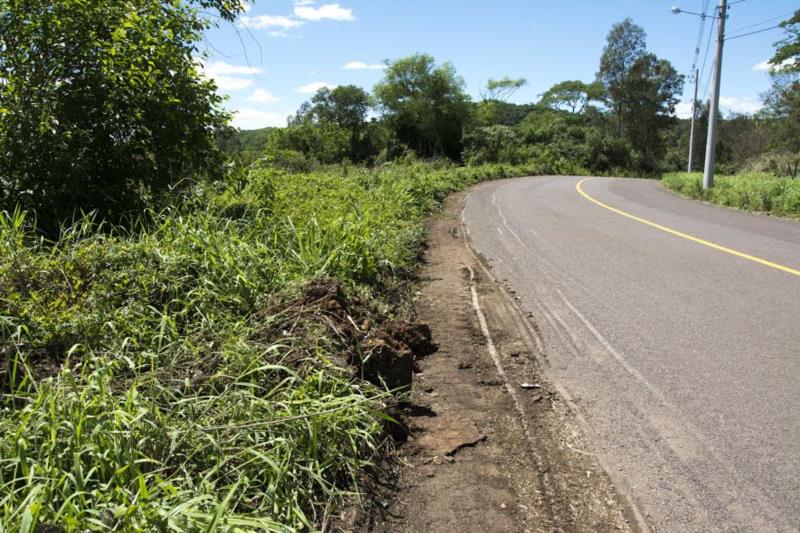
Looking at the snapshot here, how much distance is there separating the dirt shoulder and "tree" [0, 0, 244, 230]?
430cm

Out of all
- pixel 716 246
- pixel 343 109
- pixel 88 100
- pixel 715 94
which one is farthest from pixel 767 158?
pixel 343 109

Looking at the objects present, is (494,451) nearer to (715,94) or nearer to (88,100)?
(88,100)

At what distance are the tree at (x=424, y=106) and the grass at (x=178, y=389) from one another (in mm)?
57180

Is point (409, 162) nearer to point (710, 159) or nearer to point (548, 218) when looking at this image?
point (710, 159)

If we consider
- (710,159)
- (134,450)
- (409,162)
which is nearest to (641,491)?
(134,450)

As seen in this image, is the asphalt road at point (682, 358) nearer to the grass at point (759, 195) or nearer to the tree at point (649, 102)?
the grass at point (759, 195)

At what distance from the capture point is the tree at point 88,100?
5992 mm

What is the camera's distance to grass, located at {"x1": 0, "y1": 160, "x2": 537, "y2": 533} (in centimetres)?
232

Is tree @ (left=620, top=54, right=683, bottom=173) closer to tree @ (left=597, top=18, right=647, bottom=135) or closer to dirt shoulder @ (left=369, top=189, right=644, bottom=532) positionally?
tree @ (left=597, top=18, right=647, bottom=135)

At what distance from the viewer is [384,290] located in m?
6.01

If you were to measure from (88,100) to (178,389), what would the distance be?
4680mm

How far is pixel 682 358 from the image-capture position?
14.3 feet

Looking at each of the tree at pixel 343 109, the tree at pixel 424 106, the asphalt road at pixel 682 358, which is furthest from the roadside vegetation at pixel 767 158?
the tree at pixel 343 109

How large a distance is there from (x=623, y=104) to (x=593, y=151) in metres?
17.6
